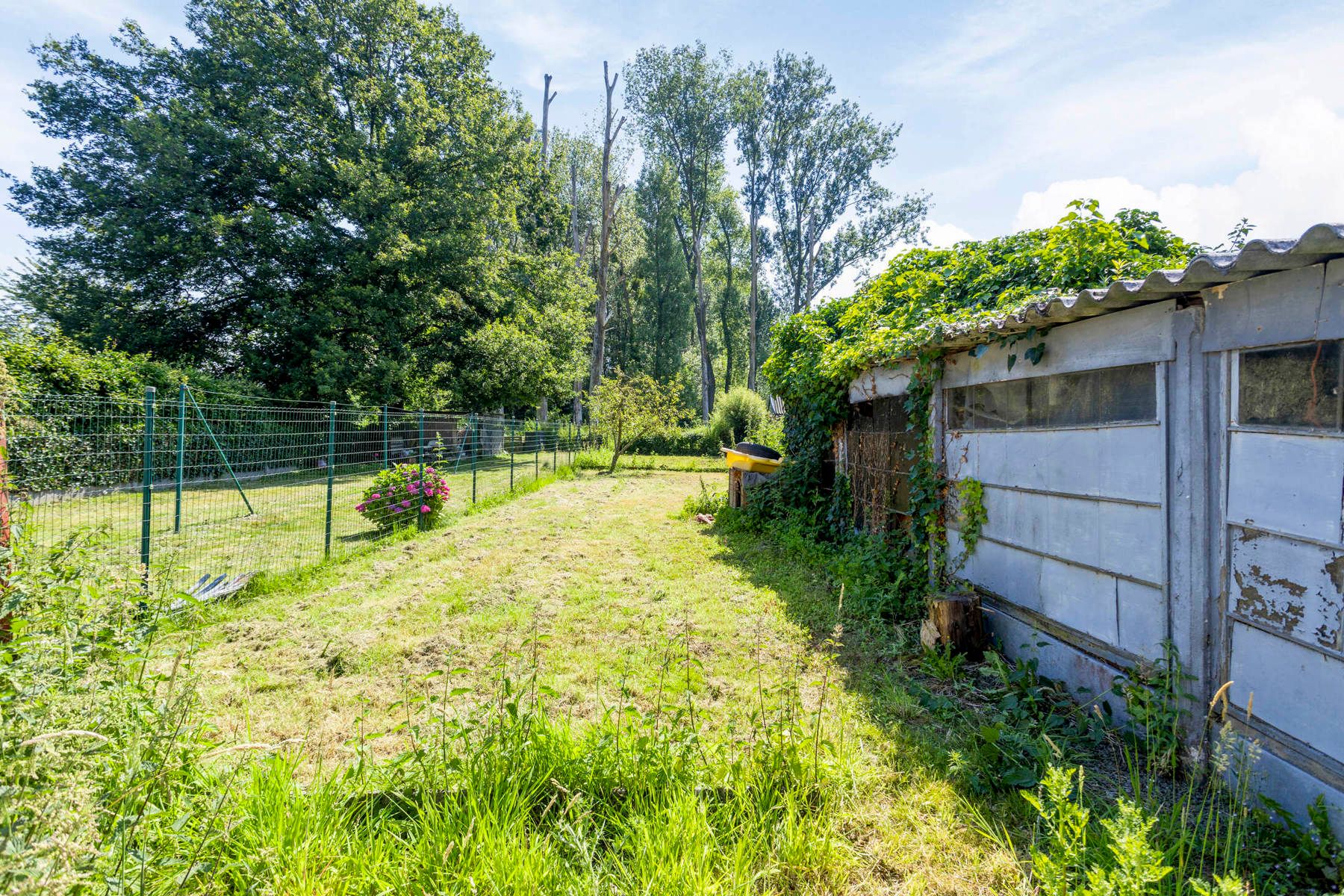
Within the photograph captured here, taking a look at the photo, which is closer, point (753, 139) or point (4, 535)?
point (4, 535)

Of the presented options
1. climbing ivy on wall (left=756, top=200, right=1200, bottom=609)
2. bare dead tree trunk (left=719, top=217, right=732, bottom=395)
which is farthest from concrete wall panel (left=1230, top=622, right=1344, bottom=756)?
bare dead tree trunk (left=719, top=217, right=732, bottom=395)

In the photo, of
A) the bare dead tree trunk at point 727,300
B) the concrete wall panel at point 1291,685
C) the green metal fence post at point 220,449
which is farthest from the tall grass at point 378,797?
the bare dead tree trunk at point 727,300

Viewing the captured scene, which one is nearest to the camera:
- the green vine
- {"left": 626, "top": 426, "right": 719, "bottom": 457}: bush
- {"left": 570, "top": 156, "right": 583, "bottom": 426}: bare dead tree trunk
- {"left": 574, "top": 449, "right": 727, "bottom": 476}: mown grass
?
the green vine

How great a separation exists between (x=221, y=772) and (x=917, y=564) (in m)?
4.68

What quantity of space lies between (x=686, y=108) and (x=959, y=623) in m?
26.1

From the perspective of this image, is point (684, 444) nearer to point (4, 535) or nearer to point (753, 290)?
point (753, 290)

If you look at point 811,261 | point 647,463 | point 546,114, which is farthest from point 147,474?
point 811,261

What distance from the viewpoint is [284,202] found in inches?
696

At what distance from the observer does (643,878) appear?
1.89 m

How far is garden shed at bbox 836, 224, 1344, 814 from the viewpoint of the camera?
2115mm

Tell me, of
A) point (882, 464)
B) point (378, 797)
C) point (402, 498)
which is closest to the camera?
point (378, 797)

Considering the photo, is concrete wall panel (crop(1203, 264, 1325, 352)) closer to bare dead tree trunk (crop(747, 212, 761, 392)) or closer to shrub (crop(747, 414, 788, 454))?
shrub (crop(747, 414, 788, 454))

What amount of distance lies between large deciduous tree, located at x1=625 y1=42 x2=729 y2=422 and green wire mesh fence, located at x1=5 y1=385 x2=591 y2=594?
66.0 ft

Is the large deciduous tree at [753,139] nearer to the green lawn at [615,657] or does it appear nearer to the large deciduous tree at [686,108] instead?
the large deciduous tree at [686,108]
